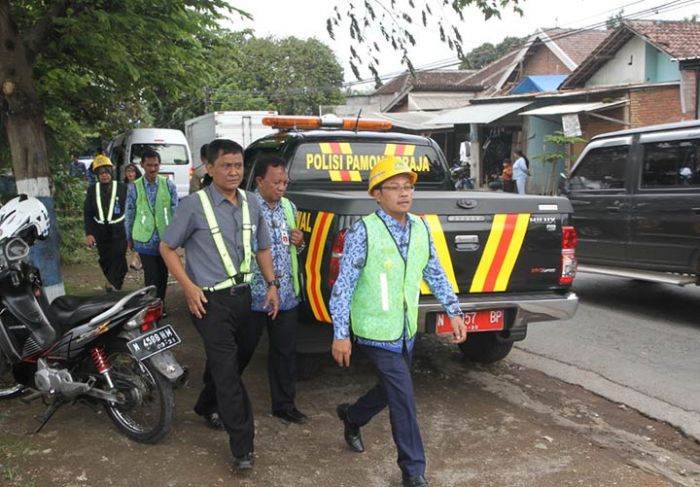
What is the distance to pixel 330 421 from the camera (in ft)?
14.4

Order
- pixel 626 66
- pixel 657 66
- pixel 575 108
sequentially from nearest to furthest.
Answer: pixel 575 108 → pixel 657 66 → pixel 626 66

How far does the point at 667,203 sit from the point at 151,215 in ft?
16.7

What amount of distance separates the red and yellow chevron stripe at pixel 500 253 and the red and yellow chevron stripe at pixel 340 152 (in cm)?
189

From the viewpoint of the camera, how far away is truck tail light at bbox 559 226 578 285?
187 inches

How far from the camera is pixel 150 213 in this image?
6.28 meters

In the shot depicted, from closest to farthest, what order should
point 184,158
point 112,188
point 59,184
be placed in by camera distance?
point 112,188 < point 59,184 < point 184,158

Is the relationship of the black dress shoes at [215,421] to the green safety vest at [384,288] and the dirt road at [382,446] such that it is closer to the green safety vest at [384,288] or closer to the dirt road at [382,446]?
the dirt road at [382,446]

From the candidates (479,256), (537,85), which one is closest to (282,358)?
(479,256)

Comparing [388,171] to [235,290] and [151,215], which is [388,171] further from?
[151,215]

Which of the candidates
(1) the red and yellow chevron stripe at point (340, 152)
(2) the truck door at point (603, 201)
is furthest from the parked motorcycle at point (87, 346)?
(2) the truck door at point (603, 201)

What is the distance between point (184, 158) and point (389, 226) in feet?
54.3

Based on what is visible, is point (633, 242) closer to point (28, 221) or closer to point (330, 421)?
point (330, 421)

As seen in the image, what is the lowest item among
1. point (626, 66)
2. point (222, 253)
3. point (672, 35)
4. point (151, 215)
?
point (222, 253)

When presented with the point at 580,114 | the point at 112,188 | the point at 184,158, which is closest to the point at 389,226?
the point at 112,188
